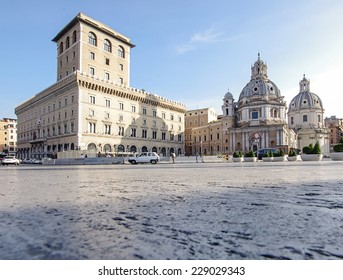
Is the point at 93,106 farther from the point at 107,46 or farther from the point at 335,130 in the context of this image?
the point at 335,130

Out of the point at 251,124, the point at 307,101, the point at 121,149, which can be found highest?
the point at 307,101

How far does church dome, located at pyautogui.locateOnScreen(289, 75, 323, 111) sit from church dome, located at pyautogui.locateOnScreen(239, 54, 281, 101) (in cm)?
1292

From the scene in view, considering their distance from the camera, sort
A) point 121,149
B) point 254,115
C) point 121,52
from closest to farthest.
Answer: point 121,149, point 121,52, point 254,115

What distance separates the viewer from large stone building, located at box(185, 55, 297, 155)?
60.7 metres

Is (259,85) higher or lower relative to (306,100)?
higher

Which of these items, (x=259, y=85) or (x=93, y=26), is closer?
(x=93, y=26)

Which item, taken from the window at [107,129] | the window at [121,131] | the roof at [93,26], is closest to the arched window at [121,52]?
the roof at [93,26]

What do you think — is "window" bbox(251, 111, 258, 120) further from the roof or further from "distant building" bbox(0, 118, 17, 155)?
"distant building" bbox(0, 118, 17, 155)

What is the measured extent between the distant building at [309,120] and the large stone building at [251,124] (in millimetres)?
5500

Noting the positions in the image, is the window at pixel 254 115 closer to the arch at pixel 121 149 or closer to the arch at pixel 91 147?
the arch at pixel 121 149

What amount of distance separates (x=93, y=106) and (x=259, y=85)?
44.5m

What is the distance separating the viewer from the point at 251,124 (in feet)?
207

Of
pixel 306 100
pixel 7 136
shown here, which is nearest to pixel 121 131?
pixel 306 100
